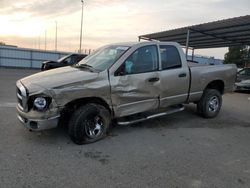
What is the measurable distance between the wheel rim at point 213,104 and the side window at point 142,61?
232cm

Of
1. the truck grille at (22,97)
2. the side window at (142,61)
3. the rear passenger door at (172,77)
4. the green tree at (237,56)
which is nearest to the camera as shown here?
the truck grille at (22,97)

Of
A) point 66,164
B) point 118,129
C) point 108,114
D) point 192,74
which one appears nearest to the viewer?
point 66,164

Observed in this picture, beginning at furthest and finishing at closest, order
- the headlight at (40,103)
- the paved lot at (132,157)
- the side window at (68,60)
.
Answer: the side window at (68,60) < the headlight at (40,103) < the paved lot at (132,157)

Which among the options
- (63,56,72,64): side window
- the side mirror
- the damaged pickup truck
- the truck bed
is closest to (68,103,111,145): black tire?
the damaged pickup truck

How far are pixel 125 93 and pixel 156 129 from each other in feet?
4.41

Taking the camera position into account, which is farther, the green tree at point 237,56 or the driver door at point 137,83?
the green tree at point 237,56

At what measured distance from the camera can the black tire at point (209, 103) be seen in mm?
6773

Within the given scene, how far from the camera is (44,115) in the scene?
429 centimetres

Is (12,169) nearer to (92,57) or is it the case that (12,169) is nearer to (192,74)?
(92,57)

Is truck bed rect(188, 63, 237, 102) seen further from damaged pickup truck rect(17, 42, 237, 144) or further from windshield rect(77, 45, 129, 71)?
windshield rect(77, 45, 129, 71)

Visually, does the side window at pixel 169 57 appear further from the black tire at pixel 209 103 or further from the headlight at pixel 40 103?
the headlight at pixel 40 103

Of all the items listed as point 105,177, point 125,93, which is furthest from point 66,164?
point 125,93

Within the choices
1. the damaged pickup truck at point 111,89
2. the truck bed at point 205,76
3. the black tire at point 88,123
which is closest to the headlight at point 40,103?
the damaged pickup truck at point 111,89

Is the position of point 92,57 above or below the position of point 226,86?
above
